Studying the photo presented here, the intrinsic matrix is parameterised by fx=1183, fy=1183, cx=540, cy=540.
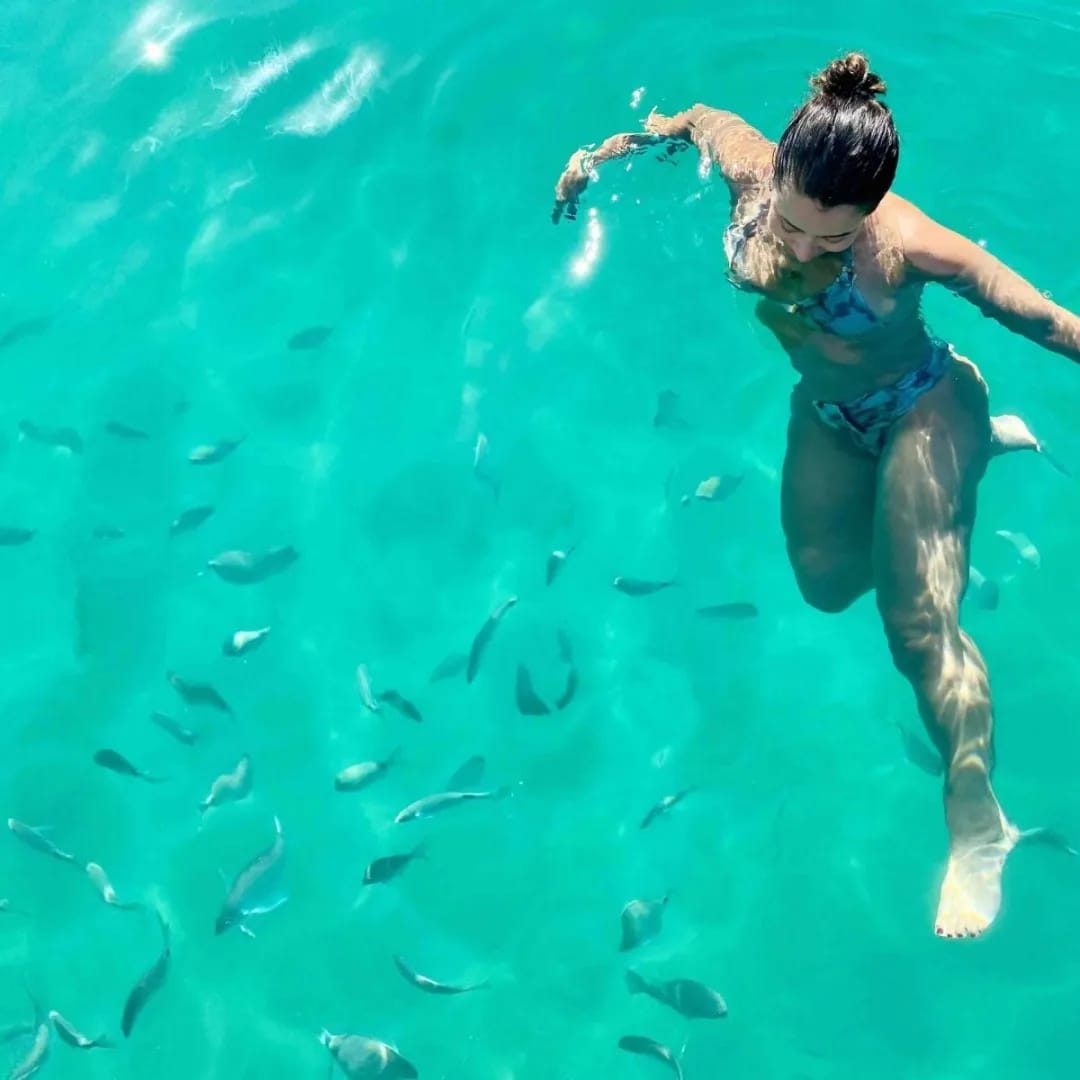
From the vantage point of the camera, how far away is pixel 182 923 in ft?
17.0

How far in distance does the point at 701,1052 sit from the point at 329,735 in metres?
2.14

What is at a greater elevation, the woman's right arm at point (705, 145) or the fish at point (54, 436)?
the woman's right arm at point (705, 145)

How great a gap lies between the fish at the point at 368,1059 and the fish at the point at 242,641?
1.85 m

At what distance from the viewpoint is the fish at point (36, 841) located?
5273 millimetres

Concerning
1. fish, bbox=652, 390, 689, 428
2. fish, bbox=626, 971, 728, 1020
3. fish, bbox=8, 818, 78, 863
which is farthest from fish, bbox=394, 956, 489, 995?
fish, bbox=652, 390, 689, 428

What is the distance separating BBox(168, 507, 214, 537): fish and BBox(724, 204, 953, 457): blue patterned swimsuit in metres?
3.07

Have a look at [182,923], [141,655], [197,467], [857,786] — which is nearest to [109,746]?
[141,655]

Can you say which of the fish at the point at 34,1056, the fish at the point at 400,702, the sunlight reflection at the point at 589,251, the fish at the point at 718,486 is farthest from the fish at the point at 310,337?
the fish at the point at 34,1056

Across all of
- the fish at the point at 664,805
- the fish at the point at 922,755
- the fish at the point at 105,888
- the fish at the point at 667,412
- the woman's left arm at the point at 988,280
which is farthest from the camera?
the fish at the point at 667,412

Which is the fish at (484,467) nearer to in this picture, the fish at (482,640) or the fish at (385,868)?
the fish at (482,640)

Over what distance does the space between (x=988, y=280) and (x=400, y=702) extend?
300cm

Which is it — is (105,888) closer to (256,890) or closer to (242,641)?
(256,890)

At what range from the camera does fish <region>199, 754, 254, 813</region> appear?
5344mm

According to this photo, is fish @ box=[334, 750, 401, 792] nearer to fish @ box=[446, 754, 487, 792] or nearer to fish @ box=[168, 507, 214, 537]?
Result: fish @ box=[446, 754, 487, 792]
